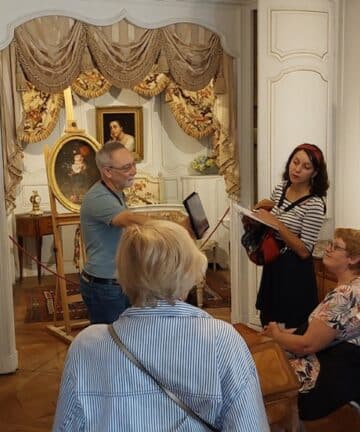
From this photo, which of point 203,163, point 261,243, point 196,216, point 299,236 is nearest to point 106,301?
point 196,216

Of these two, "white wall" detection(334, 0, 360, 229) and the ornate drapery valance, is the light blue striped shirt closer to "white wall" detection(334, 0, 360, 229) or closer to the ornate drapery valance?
the ornate drapery valance

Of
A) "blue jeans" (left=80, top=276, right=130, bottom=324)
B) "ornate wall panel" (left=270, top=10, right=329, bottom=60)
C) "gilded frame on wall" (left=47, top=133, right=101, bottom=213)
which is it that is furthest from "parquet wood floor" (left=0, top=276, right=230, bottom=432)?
"ornate wall panel" (left=270, top=10, right=329, bottom=60)

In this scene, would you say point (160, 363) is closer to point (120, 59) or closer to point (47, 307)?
point (120, 59)

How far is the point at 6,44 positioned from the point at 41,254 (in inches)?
136

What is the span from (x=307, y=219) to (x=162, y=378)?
196 cm

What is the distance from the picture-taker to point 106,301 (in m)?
2.73

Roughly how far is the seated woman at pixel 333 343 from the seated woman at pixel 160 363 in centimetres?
99

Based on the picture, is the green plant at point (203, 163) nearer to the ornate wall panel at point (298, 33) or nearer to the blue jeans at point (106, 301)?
the ornate wall panel at point (298, 33)

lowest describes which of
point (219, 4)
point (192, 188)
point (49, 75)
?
point (192, 188)

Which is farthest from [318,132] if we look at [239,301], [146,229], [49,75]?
[146,229]

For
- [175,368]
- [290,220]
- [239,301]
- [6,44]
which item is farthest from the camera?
[239,301]

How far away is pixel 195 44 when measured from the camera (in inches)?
165

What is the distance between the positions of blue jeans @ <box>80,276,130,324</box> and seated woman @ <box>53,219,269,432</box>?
4.16 feet

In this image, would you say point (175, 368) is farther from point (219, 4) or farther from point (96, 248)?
point (219, 4)
